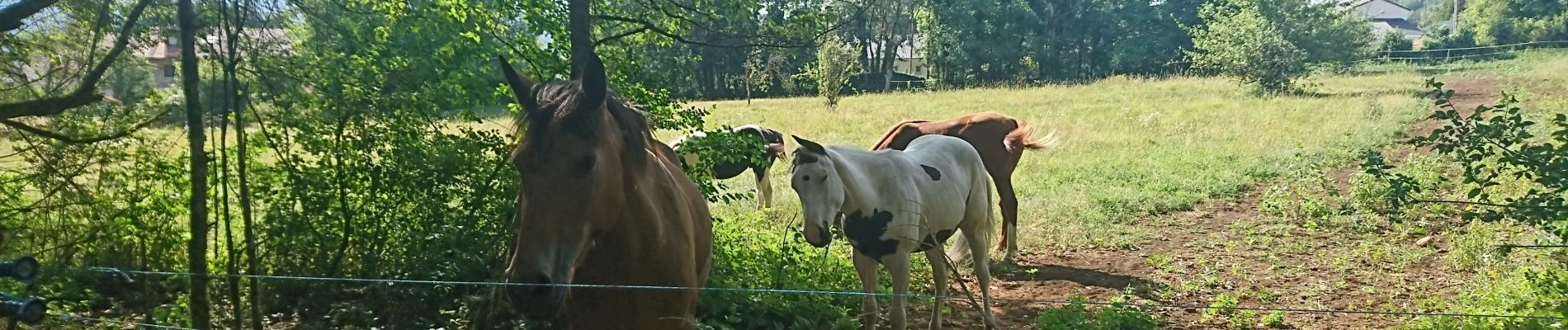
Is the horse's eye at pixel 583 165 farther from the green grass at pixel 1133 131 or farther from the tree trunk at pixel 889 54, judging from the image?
the tree trunk at pixel 889 54

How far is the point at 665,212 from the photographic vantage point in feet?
9.61

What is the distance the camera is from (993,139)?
819 cm

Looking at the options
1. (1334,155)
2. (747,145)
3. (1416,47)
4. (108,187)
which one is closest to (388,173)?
(108,187)

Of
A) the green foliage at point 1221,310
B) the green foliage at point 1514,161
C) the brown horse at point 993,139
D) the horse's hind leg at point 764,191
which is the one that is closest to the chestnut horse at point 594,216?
the green foliage at point 1514,161

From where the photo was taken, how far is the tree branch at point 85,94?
367 centimetres

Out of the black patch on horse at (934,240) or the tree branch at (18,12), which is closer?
the tree branch at (18,12)

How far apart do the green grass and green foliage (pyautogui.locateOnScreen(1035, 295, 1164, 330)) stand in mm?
2259

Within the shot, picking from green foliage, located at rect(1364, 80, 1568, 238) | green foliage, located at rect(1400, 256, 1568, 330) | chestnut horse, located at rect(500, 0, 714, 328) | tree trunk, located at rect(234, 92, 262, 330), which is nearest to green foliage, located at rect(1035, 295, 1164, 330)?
green foliage, located at rect(1400, 256, 1568, 330)

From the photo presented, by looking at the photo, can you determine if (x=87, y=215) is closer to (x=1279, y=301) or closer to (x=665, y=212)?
(x=665, y=212)

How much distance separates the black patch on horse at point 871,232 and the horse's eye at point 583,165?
242 centimetres

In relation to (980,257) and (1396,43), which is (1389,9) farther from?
(980,257)

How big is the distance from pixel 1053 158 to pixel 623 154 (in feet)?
39.1

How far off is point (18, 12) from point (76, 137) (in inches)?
24.1

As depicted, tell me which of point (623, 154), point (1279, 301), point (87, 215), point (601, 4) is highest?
point (601, 4)
